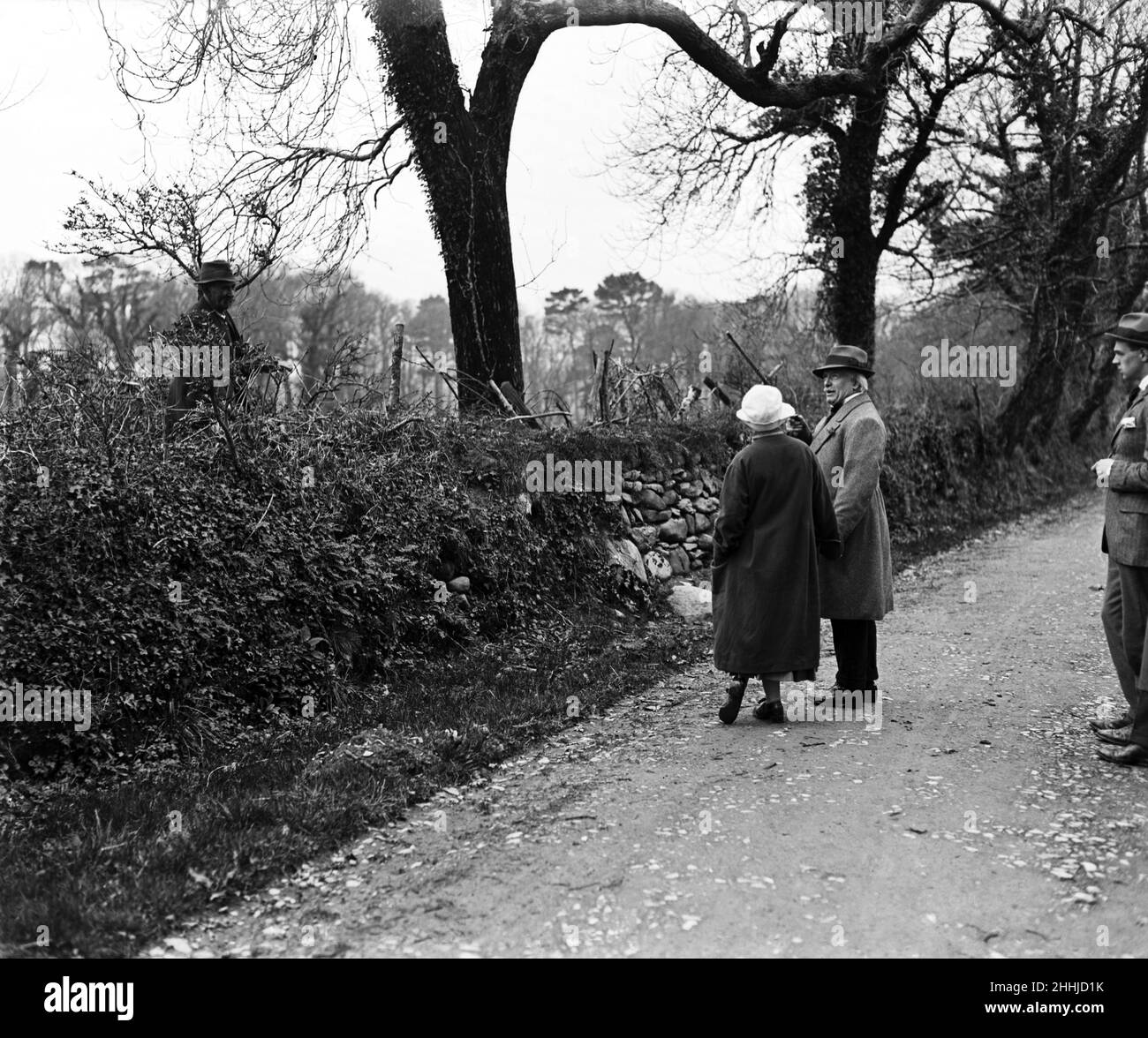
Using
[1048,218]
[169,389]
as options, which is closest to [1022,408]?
[1048,218]

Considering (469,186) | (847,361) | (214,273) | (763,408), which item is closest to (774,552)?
(763,408)

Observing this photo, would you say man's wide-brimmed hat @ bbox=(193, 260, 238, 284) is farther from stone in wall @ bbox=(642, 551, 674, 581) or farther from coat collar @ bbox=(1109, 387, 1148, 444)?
coat collar @ bbox=(1109, 387, 1148, 444)

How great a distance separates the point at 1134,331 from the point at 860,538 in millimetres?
1920

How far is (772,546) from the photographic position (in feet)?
20.6

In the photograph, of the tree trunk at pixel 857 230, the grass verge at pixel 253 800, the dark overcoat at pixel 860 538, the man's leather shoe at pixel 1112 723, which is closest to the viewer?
the grass verge at pixel 253 800

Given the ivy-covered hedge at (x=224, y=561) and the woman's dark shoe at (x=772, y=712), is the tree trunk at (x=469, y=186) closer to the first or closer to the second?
the ivy-covered hedge at (x=224, y=561)

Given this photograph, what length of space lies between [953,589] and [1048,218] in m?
9.67

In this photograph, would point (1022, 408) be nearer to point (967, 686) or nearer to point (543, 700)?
point (967, 686)

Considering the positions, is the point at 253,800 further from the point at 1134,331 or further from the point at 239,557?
the point at 1134,331

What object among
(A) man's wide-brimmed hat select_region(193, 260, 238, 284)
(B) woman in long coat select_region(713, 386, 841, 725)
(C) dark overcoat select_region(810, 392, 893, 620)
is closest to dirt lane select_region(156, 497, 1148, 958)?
(B) woman in long coat select_region(713, 386, 841, 725)

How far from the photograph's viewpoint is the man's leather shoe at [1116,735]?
5.80 metres

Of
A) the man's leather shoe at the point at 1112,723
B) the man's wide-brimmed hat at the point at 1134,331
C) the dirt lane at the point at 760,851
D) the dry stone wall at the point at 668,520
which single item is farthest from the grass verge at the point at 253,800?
the man's wide-brimmed hat at the point at 1134,331

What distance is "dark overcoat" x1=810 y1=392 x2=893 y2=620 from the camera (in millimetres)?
6531

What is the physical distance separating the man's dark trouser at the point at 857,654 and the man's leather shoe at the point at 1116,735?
1.33 meters
